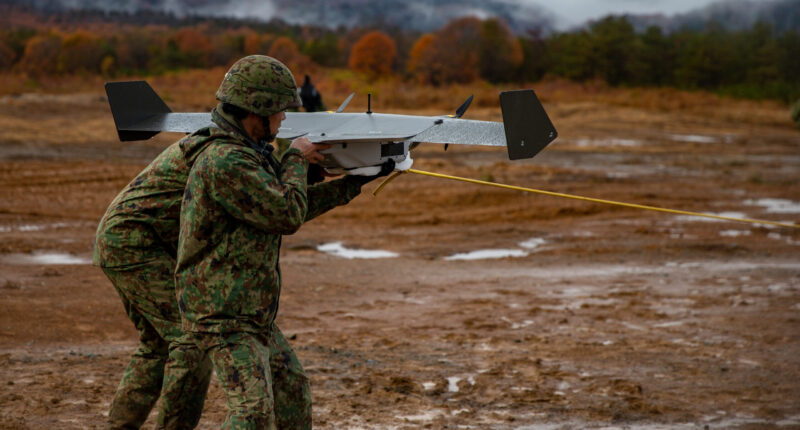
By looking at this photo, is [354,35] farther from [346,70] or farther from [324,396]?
[324,396]

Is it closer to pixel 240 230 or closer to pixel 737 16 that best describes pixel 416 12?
pixel 737 16

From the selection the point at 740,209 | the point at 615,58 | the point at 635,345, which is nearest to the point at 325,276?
the point at 635,345

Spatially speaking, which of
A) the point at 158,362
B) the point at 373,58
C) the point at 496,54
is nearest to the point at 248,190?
the point at 158,362

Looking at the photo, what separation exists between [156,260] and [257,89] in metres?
0.93

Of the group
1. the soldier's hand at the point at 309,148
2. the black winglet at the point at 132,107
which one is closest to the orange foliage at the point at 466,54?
the black winglet at the point at 132,107

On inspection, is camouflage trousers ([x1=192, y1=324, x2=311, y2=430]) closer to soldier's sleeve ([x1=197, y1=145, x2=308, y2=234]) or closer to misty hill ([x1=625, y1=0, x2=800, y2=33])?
soldier's sleeve ([x1=197, y1=145, x2=308, y2=234])

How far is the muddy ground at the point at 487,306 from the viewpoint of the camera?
5.42 m

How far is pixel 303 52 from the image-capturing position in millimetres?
42812

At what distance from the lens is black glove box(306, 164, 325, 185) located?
3.58 meters

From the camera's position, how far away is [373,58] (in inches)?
1657

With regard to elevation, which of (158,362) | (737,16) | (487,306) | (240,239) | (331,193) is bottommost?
(487,306)

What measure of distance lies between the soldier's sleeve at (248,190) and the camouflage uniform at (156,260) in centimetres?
51

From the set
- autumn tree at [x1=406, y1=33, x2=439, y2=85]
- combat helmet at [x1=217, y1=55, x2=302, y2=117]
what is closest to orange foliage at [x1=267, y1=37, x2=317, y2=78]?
autumn tree at [x1=406, y1=33, x2=439, y2=85]

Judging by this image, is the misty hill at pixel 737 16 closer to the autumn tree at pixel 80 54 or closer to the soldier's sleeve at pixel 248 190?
the autumn tree at pixel 80 54
